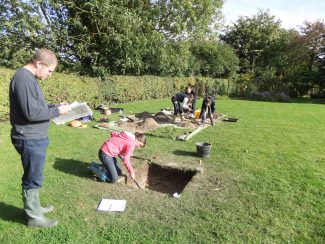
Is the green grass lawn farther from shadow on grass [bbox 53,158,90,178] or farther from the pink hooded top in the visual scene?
the pink hooded top

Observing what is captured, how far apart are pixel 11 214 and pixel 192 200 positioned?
276cm

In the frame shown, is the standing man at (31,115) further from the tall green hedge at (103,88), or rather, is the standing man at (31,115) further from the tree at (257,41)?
the tree at (257,41)

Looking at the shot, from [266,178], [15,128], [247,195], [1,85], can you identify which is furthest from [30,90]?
[1,85]

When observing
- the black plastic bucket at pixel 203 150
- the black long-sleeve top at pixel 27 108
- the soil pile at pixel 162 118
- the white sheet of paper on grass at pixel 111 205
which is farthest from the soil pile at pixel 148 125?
the black long-sleeve top at pixel 27 108

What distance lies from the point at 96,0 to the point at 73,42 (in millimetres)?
2950

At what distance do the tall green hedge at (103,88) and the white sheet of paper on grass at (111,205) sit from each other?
25.6 ft

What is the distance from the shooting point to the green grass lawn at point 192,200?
13.3ft

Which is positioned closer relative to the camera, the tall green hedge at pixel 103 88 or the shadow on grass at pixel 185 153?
the shadow on grass at pixel 185 153

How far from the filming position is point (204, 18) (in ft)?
78.9

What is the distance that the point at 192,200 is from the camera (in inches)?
199

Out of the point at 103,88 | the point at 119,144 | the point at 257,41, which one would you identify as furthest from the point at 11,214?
the point at 257,41

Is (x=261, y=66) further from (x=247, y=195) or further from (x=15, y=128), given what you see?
(x=15, y=128)

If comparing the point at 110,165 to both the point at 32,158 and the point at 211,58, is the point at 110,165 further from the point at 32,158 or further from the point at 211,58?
the point at 211,58

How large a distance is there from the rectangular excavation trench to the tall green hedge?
684 cm
